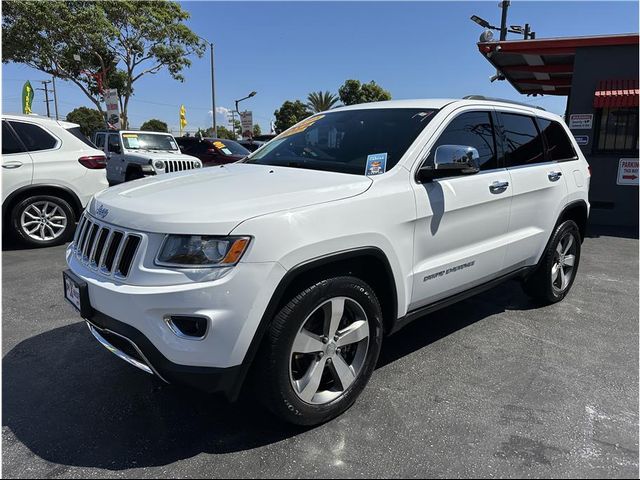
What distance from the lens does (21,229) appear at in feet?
21.1

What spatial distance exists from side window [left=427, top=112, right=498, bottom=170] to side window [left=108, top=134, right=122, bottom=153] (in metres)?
10.7

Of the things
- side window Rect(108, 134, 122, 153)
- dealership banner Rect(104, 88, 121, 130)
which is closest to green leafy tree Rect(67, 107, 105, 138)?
dealership banner Rect(104, 88, 121, 130)

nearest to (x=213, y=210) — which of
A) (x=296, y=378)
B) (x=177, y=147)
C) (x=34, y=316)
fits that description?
(x=296, y=378)

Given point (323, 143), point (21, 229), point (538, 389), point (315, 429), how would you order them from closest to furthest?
1. point (315, 429)
2. point (538, 389)
3. point (323, 143)
4. point (21, 229)

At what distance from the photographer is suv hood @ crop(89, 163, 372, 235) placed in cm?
220

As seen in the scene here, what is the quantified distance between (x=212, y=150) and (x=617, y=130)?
9577 mm

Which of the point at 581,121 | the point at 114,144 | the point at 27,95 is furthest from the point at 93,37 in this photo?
the point at 581,121

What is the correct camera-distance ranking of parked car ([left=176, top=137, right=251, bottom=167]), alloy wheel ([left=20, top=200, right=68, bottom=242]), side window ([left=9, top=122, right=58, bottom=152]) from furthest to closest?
parked car ([left=176, top=137, right=251, bottom=167]), alloy wheel ([left=20, top=200, right=68, bottom=242]), side window ([left=9, top=122, right=58, bottom=152])

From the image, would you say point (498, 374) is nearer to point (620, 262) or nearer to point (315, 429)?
point (315, 429)

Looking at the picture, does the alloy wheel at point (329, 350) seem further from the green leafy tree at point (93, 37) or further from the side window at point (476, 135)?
the green leafy tree at point (93, 37)

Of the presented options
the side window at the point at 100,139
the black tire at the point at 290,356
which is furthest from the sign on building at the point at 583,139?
the side window at the point at 100,139

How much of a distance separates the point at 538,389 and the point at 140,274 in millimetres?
2472

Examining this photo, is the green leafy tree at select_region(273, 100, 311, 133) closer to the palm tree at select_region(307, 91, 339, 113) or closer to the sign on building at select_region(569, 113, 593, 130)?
the palm tree at select_region(307, 91, 339, 113)

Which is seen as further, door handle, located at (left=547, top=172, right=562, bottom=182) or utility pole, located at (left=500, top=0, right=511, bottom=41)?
utility pole, located at (left=500, top=0, right=511, bottom=41)
